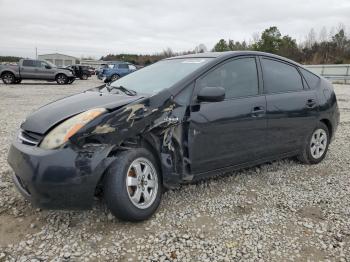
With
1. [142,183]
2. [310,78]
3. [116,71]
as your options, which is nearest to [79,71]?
[116,71]

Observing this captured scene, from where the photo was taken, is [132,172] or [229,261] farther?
[132,172]

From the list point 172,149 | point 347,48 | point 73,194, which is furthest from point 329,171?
point 347,48

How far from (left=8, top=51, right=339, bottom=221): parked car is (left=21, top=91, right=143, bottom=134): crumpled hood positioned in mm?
12

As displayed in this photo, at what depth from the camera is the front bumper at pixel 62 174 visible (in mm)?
2424

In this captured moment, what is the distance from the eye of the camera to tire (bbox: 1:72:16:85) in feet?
65.8

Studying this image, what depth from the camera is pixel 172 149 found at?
303 centimetres

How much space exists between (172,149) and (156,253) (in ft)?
3.11

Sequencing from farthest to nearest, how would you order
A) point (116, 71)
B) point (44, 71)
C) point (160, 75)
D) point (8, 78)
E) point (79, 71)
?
point (79, 71) → point (116, 71) → point (44, 71) → point (8, 78) → point (160, 75)

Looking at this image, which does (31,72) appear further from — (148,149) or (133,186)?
(133,186)

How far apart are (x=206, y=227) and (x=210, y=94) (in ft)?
3.97

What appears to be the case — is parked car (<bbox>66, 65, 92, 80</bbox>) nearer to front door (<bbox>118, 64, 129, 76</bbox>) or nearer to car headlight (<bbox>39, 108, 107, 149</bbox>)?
front door (<bbox>118, 64, 129, 76</bbox>)

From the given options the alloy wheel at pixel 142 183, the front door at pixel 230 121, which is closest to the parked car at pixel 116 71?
the front door at pixel 230 121

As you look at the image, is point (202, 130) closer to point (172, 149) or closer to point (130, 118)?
point (172, 149)

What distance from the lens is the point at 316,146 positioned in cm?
450
